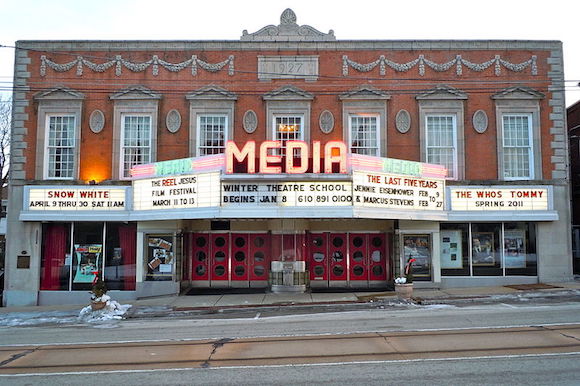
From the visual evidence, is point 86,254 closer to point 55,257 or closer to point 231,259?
point 55,257

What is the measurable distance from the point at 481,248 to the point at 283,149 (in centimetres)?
927

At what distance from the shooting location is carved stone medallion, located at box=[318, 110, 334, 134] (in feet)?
72.3

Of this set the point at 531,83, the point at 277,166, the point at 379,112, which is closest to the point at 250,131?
the point at 277,166

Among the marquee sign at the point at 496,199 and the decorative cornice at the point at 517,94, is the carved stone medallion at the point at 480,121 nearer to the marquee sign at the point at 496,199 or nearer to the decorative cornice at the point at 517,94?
the decorative cornice at the point at 517,94

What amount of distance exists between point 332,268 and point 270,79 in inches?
339

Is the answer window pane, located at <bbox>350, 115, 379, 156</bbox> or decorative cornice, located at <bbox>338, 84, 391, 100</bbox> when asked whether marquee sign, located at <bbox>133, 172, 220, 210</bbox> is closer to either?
window pane, located at <bbox>350, 115, 379, 156</bbox>

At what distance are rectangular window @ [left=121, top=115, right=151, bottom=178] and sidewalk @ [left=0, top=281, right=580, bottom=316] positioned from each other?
5.80 meters

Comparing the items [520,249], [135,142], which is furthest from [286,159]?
[520,249]

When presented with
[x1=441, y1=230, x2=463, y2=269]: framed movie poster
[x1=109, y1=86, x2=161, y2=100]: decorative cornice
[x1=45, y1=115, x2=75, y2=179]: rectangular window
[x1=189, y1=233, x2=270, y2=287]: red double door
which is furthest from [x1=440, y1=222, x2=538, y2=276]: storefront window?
[x1=45, y1=115, x2=75, y2=179]: rectangular window

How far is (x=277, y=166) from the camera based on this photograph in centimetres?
1841

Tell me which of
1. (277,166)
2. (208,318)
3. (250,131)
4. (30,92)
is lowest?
(208,318)

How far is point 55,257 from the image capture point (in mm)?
21812

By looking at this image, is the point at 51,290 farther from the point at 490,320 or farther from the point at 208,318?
the point at 490,320

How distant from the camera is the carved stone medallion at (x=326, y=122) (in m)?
22.0
